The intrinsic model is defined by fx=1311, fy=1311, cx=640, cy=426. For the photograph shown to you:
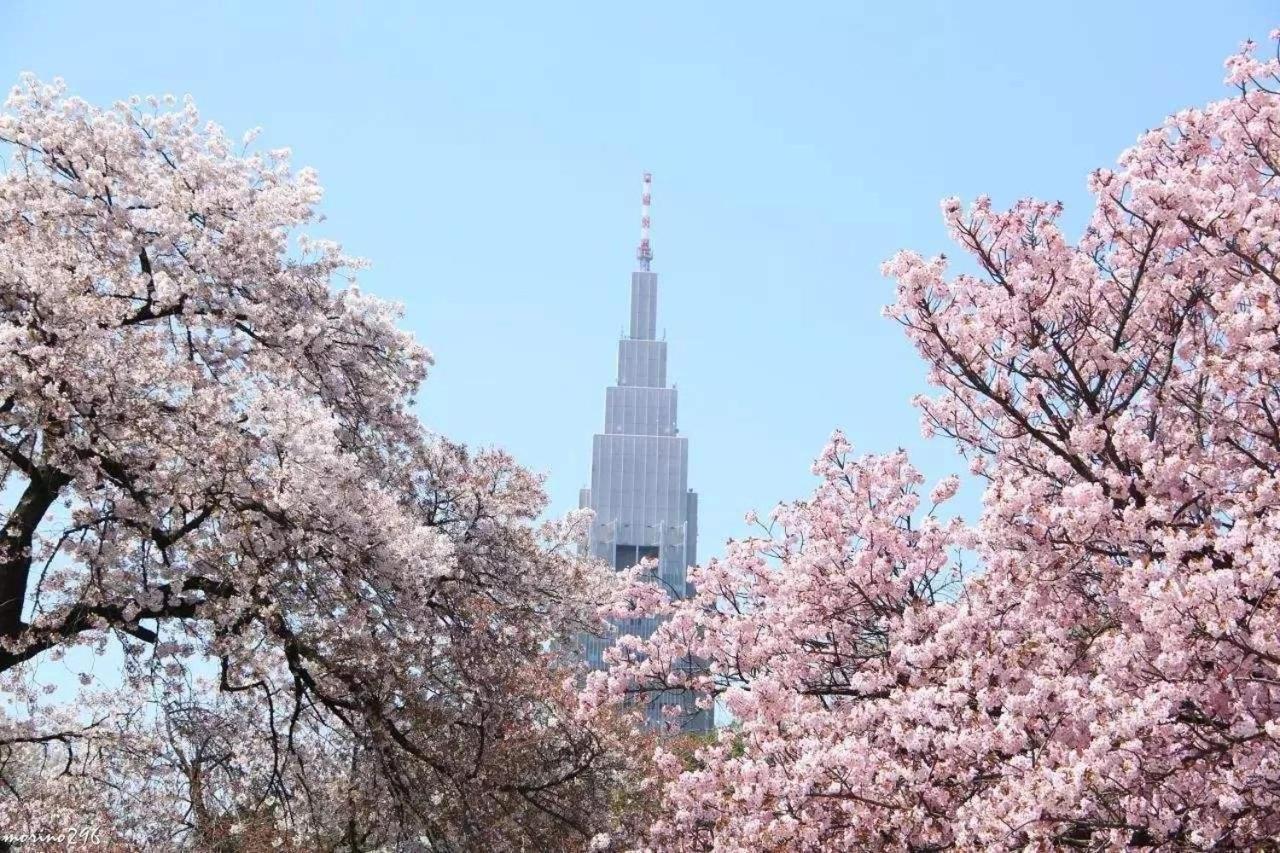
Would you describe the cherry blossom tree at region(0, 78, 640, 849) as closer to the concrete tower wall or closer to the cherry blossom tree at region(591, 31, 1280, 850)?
the cherry blossom tree at region(591, 31, 1280, 850)

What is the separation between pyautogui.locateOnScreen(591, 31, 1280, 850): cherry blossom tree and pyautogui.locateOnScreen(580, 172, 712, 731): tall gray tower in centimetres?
13575

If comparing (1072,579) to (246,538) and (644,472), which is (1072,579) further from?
(644,472)

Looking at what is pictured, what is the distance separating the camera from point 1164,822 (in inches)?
261

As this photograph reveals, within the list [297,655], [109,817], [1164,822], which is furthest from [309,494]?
[1164,822]

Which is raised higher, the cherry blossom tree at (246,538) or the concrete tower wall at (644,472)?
the concrete tower wall at (644,472)

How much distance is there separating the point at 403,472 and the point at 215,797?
4092 millimetres

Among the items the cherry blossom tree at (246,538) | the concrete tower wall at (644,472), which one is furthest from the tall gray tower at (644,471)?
the cherry blossom tree at (246,538)

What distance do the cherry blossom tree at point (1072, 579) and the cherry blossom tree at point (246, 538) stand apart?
2.50 meters

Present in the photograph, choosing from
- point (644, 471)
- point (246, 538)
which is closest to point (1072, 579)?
point (246, 538)

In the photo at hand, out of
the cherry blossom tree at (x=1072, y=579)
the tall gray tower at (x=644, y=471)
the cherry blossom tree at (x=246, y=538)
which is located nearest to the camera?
the cherry blossom tree at (x=1072, y=579)

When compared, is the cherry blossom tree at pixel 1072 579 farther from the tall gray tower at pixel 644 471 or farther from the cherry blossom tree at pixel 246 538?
the tall gray tower at pixel 644 471

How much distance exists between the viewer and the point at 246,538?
32.9 feet

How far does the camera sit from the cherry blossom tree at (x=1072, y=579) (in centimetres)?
666

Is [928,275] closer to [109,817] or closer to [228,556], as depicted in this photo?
[228,556]
